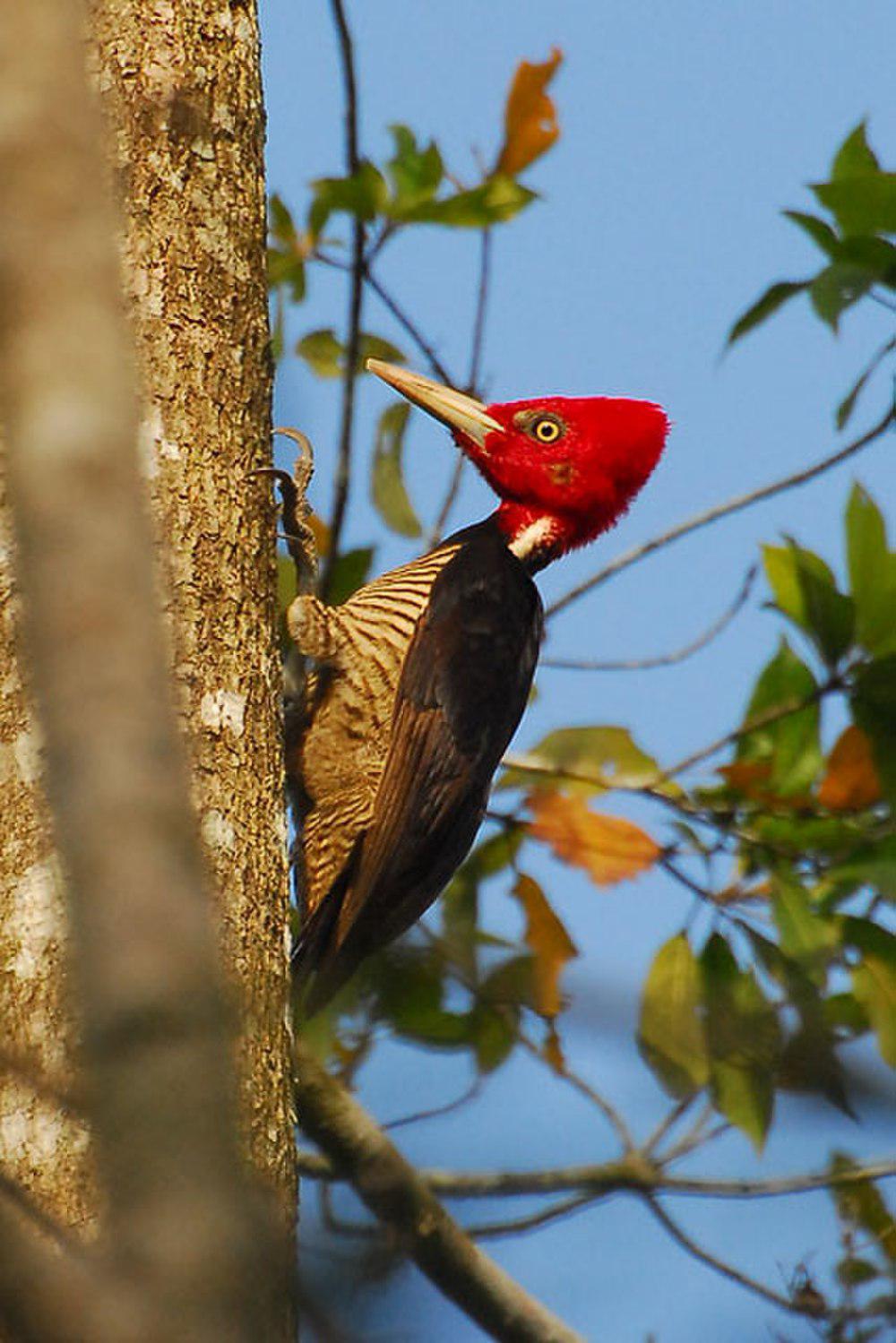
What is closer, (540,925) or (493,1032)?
(493,1032)

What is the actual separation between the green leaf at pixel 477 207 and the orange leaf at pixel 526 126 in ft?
0.36

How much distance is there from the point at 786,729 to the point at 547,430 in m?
1.21

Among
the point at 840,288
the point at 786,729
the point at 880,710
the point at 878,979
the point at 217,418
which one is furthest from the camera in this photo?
the point at 786,729

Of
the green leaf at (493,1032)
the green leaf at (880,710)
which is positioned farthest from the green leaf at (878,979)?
the green leaf at (493,1032)

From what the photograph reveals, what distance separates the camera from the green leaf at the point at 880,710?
14.7 feet

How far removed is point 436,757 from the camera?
176 inches

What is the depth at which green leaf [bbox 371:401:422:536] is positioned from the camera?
4969 mm

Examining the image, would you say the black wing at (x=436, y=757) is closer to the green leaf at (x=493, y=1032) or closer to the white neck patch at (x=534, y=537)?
the white neck patch at (x=534, y=537)

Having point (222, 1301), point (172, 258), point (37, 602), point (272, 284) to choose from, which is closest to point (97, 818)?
point (37, 602)

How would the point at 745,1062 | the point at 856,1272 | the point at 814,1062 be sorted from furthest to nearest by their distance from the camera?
the point at 856,1272 → the point at 745,1062 → the point at 814,1062

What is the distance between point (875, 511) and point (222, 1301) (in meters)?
4.00

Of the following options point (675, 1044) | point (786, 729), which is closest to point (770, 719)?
point (786, 729)

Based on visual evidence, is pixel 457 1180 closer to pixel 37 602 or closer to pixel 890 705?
pixel 890 705

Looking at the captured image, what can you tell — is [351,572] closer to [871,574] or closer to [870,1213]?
[871,574]
